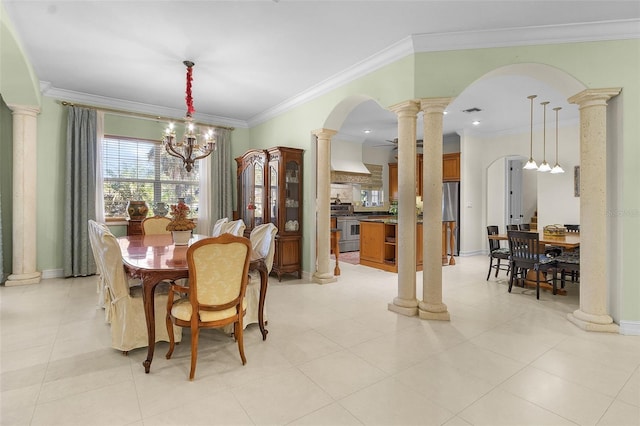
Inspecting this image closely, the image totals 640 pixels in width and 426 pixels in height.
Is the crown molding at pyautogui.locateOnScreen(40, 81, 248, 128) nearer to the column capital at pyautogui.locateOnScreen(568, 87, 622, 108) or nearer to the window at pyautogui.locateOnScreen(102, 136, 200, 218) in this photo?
the window at pyautogui.locateOnScreen(102, 136, 200, 218)

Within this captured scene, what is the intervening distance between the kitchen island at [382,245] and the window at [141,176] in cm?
335

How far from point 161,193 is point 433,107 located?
16.0ft

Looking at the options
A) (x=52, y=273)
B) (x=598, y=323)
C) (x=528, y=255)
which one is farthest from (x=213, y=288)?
(x=52, y=273)

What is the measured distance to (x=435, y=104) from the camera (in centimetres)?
332

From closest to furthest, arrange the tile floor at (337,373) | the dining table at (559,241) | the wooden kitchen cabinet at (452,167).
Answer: the tile floor at (337,373), the dining table at (559,241), the wooden kitchen cabinet at (452,167)

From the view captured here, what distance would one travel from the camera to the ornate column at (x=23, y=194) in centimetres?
456

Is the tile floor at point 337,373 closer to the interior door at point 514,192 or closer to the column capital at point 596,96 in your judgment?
the column capital at point 596,96

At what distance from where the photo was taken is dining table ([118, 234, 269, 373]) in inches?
90.0

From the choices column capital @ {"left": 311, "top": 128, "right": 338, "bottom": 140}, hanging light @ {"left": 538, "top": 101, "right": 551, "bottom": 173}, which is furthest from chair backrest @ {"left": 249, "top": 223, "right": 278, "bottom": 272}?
hanging light @ {"left": 538, "top": 101, "right": 551, "bottom": 173}

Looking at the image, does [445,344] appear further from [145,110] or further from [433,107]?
[145,110]

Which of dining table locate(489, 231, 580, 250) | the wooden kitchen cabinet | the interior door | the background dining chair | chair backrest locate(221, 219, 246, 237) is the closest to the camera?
the background dining chair

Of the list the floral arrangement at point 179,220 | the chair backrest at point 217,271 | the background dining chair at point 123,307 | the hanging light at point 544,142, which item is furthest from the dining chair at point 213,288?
the hanging light at point 544,142

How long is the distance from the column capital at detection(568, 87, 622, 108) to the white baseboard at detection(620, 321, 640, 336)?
6.75ft

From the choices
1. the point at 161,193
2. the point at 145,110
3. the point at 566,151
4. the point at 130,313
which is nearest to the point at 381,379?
the point at 130,313
